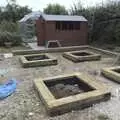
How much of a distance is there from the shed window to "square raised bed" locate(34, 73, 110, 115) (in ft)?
17.7

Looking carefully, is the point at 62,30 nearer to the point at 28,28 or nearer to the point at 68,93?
the point at 28,28

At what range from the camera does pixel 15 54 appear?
6945mm

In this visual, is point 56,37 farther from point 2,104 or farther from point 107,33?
point 2,104

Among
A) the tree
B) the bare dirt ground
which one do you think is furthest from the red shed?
the tree

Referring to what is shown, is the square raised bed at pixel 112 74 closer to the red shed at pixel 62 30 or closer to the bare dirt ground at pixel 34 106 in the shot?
the bare dirt ground at pixel 34 106

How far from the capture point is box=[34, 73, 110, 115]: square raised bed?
8.32 ft

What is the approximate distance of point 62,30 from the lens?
879 centimetres

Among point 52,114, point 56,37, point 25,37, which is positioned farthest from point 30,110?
point 25,37

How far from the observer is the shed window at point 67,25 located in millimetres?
8737

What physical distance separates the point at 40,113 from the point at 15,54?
4797 mm

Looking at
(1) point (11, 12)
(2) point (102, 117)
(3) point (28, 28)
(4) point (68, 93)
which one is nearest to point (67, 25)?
(3) point (28, 28)

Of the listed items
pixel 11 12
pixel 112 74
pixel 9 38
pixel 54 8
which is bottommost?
pixel 112 74

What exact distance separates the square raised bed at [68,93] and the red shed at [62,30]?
203 inches

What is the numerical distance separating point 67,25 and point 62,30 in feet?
1.31
